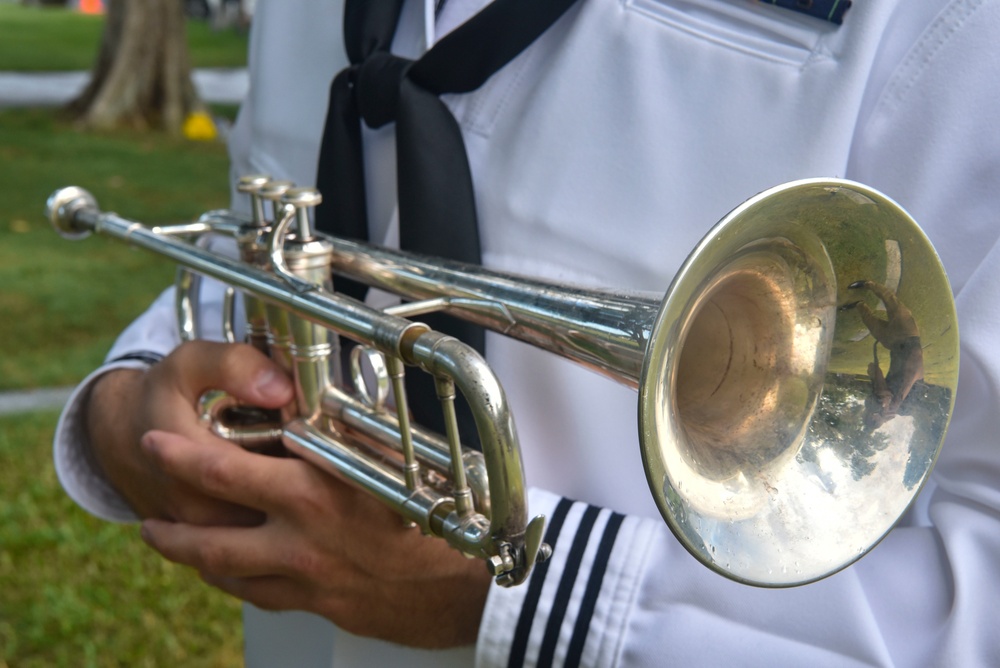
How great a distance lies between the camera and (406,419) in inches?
47.4

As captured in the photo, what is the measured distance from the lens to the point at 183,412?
1481mm

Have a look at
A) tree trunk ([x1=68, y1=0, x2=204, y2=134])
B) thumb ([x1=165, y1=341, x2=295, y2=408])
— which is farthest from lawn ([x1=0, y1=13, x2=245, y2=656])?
thumb ([x1=165, y1=341, x2=295, y2=408])

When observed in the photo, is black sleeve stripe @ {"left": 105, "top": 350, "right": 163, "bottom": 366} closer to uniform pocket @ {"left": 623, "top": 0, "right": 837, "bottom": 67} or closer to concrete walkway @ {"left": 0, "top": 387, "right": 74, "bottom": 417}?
uniform pocket @ {"left": 623, "top": 0, "right": 837, "bottom": 67}

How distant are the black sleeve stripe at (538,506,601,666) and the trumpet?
0.12 meters

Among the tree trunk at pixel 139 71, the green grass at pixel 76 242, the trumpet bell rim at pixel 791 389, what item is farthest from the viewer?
the tree trunk at pixel 139 71

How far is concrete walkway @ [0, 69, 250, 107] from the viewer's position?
13219 mm

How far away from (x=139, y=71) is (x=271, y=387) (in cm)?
1127

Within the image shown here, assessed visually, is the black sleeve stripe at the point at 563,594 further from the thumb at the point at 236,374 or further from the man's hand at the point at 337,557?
the thumb at the point at 236,374

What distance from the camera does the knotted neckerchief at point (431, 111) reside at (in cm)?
124

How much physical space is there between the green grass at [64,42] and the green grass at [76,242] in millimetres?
5440

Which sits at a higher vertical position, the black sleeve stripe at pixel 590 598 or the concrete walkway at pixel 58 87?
the black sleeve stripe at pixel 590 598

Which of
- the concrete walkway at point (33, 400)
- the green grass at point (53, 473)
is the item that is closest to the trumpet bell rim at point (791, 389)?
the green grass at point (53, 473)

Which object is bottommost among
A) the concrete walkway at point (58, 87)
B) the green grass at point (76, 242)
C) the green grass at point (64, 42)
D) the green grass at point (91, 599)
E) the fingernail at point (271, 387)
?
the green grass at point (64, 42)

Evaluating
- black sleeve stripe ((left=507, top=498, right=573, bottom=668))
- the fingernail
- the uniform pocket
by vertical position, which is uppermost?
the uniform pocket
